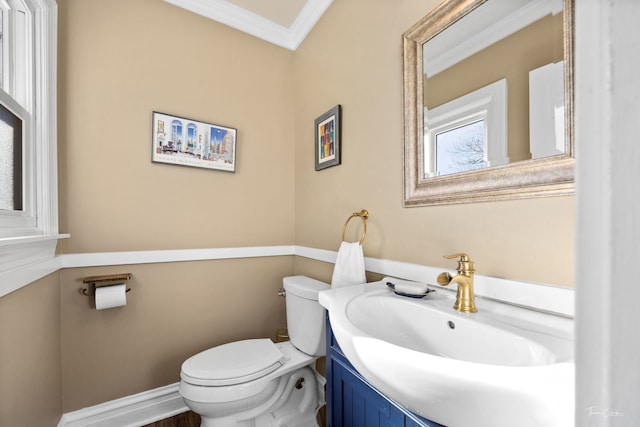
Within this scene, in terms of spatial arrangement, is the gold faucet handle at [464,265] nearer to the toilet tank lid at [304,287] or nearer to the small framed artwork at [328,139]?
the toilet tank lid at [304,287]

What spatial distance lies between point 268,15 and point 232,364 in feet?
6.97

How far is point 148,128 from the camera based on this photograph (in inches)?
60.6

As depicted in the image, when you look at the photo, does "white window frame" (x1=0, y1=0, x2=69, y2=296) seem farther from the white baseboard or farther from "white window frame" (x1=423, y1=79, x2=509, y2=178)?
"white window frame" (x1=423, y1=79, x2=509, y2=178)

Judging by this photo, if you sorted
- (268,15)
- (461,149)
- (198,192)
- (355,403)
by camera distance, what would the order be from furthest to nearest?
(268,15) → (198,192) → (461,149) → (355,403)

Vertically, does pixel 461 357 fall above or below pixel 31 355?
above

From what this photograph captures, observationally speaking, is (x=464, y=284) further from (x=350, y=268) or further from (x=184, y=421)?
(x=184, y=421)

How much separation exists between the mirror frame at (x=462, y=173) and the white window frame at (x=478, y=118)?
0.09ft

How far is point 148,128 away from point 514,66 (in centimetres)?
173

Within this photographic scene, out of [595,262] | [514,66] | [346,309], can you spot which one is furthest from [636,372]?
[514,66]

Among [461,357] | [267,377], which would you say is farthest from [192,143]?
[461,357]

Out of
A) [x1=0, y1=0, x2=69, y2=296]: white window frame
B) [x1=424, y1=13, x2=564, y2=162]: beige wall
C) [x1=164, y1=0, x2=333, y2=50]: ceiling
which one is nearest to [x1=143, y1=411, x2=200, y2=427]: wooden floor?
[x1=0, y1=0, x2=69, y2=296]: white window frame

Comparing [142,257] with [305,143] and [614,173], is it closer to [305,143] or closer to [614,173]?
[305,143]

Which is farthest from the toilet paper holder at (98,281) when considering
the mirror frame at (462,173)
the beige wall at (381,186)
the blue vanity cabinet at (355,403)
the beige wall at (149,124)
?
the mirror frame at (462,173)

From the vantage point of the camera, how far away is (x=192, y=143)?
1642 millimetres
